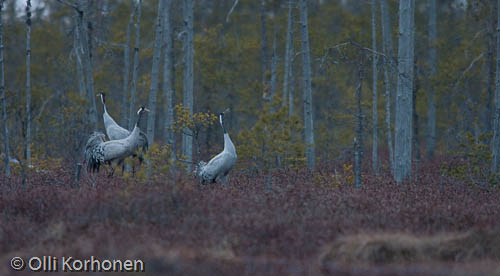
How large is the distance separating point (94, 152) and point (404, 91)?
722cm

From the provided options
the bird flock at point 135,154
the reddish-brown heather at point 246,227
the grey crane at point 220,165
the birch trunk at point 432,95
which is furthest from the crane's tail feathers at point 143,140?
the birch trunk at point 432,95

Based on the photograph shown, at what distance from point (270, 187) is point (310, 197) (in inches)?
53.3

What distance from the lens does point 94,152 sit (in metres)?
13.1

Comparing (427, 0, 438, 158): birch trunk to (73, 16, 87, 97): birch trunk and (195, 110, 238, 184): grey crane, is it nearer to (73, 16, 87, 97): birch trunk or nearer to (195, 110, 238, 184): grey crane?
(73, 16, 87, 97): birch trunk

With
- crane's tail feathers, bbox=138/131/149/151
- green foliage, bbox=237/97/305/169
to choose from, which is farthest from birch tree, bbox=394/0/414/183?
crane's tail feathers, bbox=138/131/149/151

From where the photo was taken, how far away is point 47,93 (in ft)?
87.7

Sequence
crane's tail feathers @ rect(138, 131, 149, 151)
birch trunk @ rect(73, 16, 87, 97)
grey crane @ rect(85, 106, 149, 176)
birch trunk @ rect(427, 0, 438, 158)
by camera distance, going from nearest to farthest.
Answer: grey crane @ rect(85, 106, 149, 176) < crane's tail feathers @ rect(138, 131, 149, 151) < birch trunk @ rect(73, 16, 87, 97) < birch trunk @ rect(427, 0, 438, 158)

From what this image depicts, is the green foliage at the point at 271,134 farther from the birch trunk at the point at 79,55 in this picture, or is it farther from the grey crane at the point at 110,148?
the birch trunk at the point at 79,55

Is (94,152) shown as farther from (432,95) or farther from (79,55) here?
(432,95)

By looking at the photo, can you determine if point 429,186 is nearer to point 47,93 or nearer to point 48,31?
point 47,93

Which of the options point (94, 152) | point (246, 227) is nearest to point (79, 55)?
point (94, 152)

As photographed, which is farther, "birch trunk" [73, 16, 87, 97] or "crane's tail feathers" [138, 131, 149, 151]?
"birch trunk" [73, 16, 87, 97]

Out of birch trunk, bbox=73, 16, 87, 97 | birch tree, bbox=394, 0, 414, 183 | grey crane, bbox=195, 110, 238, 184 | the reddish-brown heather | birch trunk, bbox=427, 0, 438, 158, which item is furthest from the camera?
birch trunk, bbox=427, 0, 438, 158

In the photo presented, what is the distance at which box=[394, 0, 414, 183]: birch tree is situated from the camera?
44.6 ft
